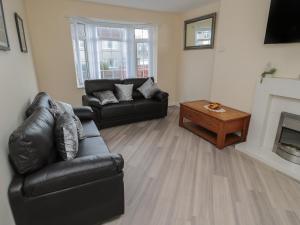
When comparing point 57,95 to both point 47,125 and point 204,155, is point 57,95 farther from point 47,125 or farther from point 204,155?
point 204,155

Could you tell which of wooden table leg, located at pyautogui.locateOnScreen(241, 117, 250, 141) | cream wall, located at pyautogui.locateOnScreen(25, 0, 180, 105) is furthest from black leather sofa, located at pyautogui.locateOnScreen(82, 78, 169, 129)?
wooden table leg, located at pyautogui.locateOnScreen(241, 117, 250, 141)

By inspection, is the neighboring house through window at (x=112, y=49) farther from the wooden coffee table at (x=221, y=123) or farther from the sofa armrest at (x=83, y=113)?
the wooden coffee table at (x=221, y=123)

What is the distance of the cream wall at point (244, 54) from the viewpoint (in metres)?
2.43

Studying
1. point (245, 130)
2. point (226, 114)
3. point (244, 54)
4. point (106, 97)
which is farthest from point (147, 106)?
point (244, 54)

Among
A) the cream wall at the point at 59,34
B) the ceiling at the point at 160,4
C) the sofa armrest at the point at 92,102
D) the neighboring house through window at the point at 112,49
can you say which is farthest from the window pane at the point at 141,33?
the sofa armrest at the point at 92,102

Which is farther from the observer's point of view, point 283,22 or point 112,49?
point 112,49

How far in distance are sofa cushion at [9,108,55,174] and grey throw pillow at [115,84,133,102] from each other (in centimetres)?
253

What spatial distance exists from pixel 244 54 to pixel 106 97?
255 centimetres

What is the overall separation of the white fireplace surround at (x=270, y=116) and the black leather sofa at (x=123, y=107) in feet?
5.97

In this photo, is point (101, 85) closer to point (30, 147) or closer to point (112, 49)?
point (112, 49)

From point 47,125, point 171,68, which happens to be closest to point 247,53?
point 171,68

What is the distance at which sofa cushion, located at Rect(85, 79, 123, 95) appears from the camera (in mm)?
3783

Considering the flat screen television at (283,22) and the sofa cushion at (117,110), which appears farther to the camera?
the sofa cushion at (117,110)

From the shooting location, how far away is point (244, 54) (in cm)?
288
